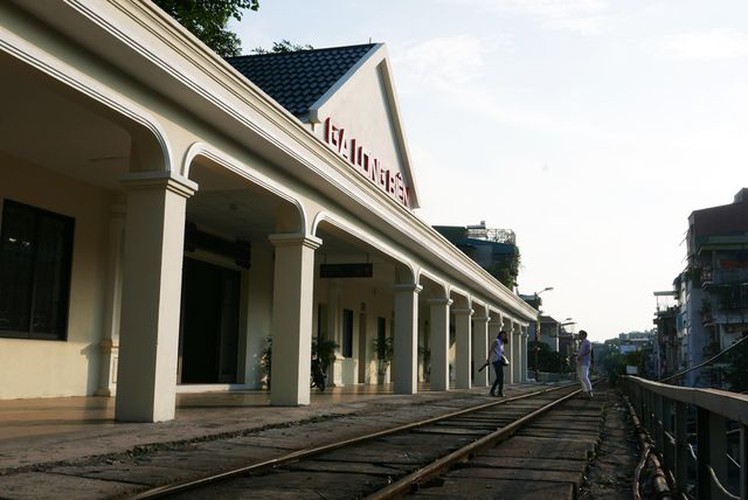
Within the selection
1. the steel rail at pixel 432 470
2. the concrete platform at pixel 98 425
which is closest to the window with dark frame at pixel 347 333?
the concrete platform at pixel 98 425

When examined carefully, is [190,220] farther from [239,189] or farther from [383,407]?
[383,407]

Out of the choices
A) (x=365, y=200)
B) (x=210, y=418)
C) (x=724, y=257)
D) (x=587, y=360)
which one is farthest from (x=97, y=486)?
(x=724, y=257)

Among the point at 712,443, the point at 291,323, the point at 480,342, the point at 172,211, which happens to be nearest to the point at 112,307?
the point at 291,323

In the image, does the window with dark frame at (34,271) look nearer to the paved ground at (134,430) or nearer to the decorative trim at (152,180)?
the paved ground at (134,430)

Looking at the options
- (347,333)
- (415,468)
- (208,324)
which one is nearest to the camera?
(415,468)

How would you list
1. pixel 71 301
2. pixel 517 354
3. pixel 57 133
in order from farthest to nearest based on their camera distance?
pixel 517 354 → pixel 71 301 → pixel 57 133

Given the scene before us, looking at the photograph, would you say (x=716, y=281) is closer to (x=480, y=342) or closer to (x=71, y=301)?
(x=480, y=342)

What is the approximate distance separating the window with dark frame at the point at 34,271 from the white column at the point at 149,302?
3.24 metres

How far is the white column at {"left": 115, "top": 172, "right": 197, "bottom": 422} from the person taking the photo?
8688mm

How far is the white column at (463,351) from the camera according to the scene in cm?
2534

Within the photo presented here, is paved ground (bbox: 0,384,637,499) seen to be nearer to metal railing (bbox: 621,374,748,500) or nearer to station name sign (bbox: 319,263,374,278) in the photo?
metal railing (bbox: 621,374,748,500)

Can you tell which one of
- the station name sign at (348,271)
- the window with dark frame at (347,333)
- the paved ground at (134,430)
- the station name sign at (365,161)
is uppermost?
the station name sign at (365,161)

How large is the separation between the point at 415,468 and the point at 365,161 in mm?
16180

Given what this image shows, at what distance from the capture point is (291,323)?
494 inches
